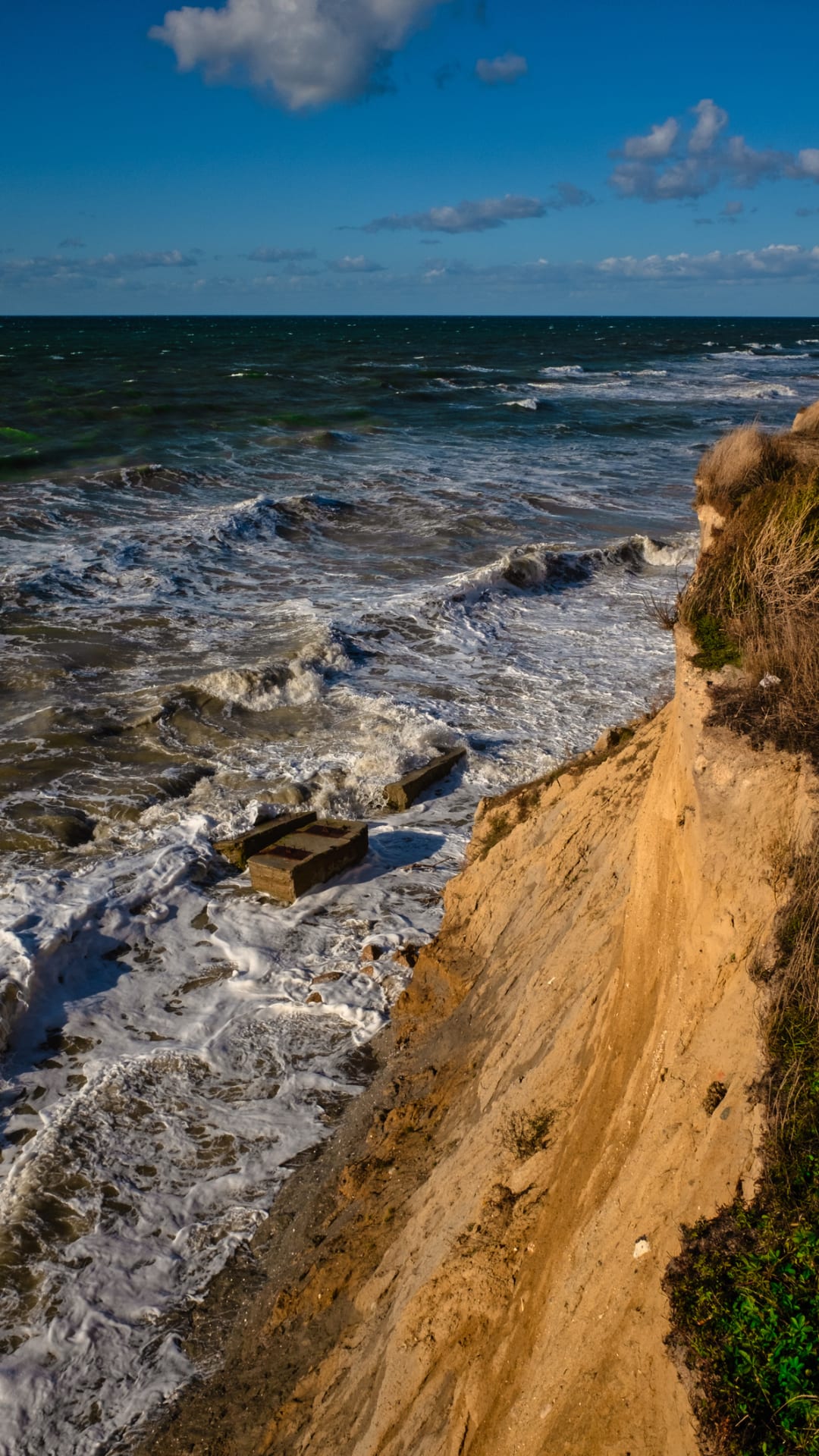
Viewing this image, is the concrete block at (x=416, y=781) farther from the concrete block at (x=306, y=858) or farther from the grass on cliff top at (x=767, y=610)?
the grass on cliff top at (x=767, y=610)

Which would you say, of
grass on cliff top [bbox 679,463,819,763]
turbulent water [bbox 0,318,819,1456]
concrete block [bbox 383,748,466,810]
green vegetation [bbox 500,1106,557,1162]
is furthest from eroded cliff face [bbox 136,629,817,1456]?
concrete block [bbox 383,748,466,810]

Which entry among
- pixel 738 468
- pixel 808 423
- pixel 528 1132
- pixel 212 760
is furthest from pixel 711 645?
pixel 212 760

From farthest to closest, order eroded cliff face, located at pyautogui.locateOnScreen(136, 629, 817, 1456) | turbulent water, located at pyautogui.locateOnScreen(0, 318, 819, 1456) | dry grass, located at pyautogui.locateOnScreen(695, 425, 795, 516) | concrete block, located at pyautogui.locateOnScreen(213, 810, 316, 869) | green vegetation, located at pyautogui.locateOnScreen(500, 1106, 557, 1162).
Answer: concrete block, located at pyautogui.locateOnScreen(213, 810, 316, 869)
dry grass, located at pyautogui.locateOnScreen(695, 425, 795, 516)
turbulent water, located at pyautogui.locateOnScreen(0, 318, 819, 1456)
green vegetation, located at pyautogui.locateOnScreen(500, 1106, 557, 1162)
eroded cliff face, located at pyautogui.locateOnScreen(136, 629, 817, 1456)

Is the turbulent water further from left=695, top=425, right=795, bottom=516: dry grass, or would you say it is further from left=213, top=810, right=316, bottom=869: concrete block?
left=695, top=425, right=795, bottom=516: dry grass

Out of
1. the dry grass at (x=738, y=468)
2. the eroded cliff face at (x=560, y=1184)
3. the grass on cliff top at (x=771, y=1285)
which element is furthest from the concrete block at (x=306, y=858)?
the grass on cliff top at (x=771, y=1285)

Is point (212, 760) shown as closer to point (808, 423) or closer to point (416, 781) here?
point (416, 781)

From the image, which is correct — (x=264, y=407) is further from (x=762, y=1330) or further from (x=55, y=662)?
(x=762, y=1330)

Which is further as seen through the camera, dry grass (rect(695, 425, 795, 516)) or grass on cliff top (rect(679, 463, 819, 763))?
dry grass (rect(695, 425, 795, 516))

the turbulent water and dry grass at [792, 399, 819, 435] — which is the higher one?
dry grass at [792, 399, 819, 435]
